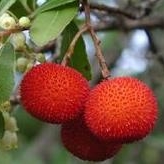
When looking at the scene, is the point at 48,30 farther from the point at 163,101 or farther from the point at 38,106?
the point at 163,101

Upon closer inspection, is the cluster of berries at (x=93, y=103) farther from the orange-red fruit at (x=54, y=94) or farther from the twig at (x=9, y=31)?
the twig at (x=9, y=31)

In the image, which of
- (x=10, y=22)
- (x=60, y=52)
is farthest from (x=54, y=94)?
(x=60, y=52)

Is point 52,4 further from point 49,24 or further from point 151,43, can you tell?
point 151,43

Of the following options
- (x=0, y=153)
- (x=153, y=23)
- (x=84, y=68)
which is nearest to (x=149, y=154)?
(x=0, y=153)

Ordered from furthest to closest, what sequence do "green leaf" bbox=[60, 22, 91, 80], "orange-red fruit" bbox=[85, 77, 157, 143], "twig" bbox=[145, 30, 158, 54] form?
1. "twig" bbox=[145, 30, 158, 54]
2. "green leaf" bbox=[60, 22, 91, 80]
3. "orange-red fruit" bbox=[85, 77, 157, 143]

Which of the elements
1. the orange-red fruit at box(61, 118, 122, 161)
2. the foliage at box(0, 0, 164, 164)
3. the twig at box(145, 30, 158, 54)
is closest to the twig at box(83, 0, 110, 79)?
the foliage at box(0, 0, 164, 164)

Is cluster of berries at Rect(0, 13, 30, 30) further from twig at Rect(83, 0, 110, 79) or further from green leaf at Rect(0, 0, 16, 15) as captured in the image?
twig at Rect(83, 0, 110, 79)
